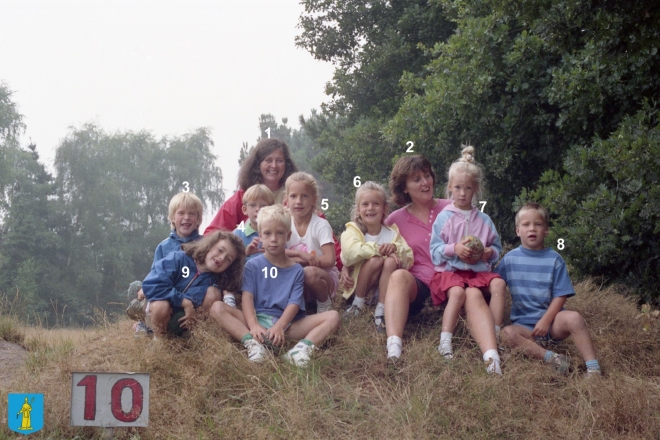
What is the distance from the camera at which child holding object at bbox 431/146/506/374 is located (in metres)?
4.96

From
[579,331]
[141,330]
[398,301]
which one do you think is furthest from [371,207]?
[141,330]

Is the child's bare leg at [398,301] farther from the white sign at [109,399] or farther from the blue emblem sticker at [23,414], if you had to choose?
the blue emblem sticker at [23,414]

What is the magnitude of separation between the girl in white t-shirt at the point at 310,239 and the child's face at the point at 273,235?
243mm

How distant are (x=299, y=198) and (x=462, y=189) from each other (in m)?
1.27

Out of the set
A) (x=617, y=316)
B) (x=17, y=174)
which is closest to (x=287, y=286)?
(x=617, y=316)

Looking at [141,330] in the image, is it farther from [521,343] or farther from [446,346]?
[521,343]

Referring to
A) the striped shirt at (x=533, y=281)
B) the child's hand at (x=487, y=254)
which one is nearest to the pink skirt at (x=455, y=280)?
the child's hand at (x=487, y=254)

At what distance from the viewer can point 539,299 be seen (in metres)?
5.27

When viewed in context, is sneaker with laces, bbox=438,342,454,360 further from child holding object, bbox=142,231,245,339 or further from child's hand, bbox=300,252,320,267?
child holding object, bbox=142,231,245,339

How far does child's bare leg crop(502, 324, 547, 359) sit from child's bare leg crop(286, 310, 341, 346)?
123cm

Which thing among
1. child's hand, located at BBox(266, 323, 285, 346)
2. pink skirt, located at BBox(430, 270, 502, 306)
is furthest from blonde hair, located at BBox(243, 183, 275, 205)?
pink skirt, located at BBox(430, 270, 502, 306)

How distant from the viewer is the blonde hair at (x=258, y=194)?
5.86m

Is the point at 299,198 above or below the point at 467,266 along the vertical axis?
above

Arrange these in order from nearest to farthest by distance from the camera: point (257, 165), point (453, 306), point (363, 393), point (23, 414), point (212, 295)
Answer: point (23, 414) < point (363, 393) < point (453, 306) < point (212, 295) < point (257, 165)
